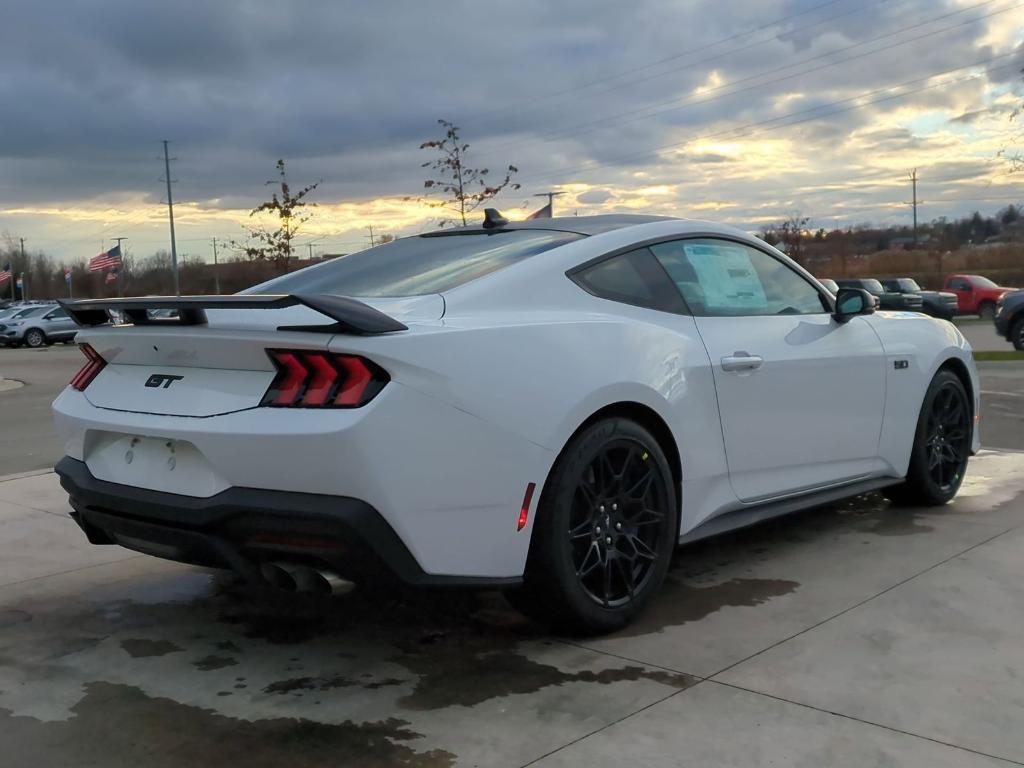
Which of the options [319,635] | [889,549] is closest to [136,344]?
[319,635]

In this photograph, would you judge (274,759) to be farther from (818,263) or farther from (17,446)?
(818,263)

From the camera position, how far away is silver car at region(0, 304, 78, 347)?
38.0 metres

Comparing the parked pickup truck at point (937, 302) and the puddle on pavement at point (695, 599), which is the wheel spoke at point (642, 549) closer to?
the puddle on pavement at point (695, 599)

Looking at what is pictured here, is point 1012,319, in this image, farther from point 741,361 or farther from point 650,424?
point 650,424

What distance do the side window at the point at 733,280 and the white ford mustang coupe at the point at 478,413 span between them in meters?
0.01

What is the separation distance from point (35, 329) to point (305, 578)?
3885 cm

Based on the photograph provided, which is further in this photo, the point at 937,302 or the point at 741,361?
the point at 937,302

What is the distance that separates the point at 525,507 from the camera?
3316 millimetres

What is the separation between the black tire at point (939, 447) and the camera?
5.41 meters

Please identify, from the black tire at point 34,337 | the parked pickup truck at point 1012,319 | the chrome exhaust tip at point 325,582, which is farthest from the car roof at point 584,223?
the black tire at point 34,337

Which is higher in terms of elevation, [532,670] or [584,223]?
[584,223]

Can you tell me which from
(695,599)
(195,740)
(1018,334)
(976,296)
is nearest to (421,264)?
(695,599)

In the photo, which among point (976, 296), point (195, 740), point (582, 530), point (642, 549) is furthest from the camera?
point (976, 296)

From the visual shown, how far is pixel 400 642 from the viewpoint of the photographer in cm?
373
